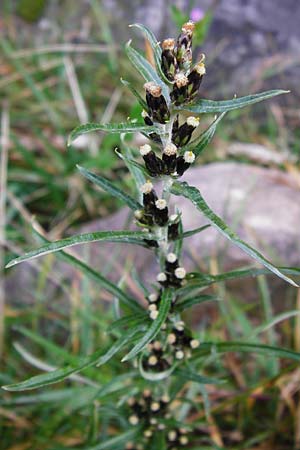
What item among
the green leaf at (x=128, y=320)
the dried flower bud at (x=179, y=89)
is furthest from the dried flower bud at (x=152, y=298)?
the dried flower bud at (x=179, y=89)

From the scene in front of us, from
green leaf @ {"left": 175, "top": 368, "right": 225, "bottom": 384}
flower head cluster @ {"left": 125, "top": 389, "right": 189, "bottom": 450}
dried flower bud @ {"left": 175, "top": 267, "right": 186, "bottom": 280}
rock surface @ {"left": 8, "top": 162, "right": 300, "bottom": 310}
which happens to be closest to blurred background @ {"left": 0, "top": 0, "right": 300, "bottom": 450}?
rock surface @ {"left": 8, "top": 162, "right": 300, "bottom": 310}

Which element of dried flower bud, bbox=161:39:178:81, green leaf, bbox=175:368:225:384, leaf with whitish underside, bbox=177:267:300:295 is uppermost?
dried flower bud, bbox=161:39:178:81

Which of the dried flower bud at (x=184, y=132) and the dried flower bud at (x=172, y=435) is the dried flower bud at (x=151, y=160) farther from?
the dried flower bud at (x=172, y=435)

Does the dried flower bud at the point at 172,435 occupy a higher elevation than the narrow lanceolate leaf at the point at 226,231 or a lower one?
lower

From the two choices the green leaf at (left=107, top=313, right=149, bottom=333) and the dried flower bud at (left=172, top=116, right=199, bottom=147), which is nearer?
the dried flower bud at (left=172, top=116, right=199, bottom=147)

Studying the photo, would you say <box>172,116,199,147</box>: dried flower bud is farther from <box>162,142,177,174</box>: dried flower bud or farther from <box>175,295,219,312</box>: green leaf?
<box>175,295,219,312</box>: green leaf

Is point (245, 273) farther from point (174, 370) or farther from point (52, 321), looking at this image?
point (52, 321)
